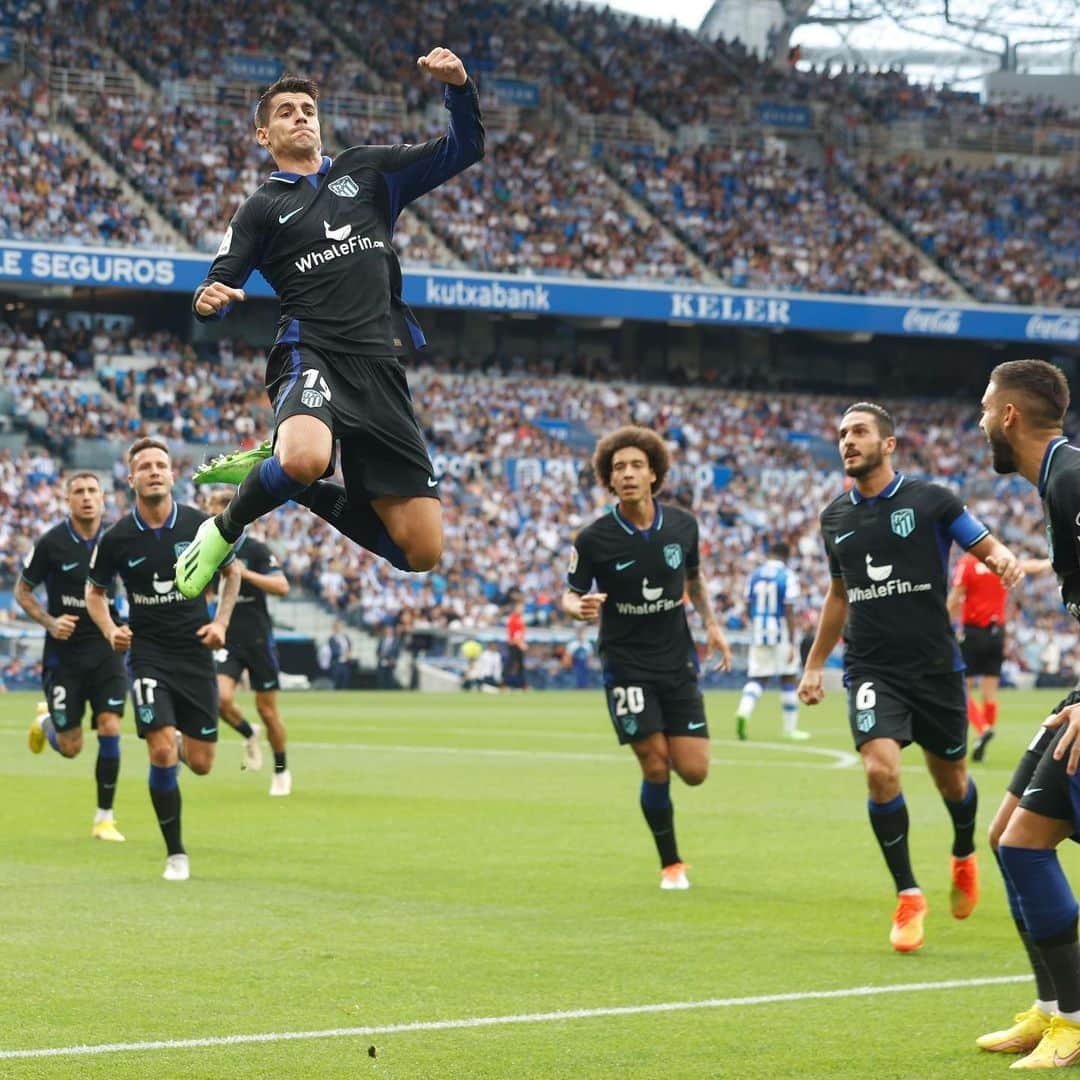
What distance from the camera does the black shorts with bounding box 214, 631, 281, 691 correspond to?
1658 centimetres

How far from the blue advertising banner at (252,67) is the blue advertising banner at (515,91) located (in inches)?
244

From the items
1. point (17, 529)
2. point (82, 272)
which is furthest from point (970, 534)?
point (82, 272)

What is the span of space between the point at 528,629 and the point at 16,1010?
31931 mm

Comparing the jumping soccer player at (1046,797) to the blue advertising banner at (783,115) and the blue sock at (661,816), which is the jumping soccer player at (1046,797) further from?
the blue advertising banner at (783,115)

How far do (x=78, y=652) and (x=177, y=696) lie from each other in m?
2.33

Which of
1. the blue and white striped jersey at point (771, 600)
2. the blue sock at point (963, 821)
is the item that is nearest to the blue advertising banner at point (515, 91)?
the blue and white striped jersey at point (771, 600)

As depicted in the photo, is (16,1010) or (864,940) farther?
(864,940)

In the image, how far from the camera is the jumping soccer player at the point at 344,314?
7.19 meters

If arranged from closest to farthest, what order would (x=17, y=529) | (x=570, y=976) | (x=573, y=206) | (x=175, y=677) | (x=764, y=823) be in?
(x=570, y=976) → (x=175, y=677) → (x=764, y=823) → (x=17, y=529) → (x=573, y=206)

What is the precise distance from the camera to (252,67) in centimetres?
4662

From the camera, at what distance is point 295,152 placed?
731 centimetres

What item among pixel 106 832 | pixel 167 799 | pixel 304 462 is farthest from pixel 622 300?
pixel 304 462

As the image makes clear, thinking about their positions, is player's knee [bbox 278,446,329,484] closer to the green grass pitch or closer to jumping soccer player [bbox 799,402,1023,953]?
the green grass pitch

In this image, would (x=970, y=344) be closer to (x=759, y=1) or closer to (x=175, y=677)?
(x=759, y=1)
